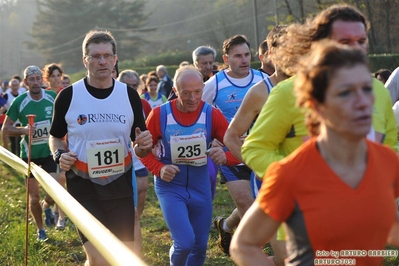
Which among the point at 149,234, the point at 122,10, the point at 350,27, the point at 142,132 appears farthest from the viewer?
the point at 122,10

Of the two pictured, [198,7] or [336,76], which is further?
[198,7]

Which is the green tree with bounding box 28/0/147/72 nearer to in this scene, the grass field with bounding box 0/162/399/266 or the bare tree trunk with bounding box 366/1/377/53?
the bare tree trunk with bounding box 366/1/377/53

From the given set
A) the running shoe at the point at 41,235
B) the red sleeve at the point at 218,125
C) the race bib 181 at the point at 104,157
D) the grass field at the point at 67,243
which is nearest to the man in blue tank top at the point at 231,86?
the grass field at the point at 67,243

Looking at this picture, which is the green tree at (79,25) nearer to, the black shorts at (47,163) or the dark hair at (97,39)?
the black shorts at (47,163)

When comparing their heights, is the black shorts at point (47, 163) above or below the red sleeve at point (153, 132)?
below

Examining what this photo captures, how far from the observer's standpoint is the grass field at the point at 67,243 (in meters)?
7.47

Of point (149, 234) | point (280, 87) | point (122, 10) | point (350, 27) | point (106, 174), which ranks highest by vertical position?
point (122, 10)

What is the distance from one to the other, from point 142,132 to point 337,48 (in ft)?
9.79

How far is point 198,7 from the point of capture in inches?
3428

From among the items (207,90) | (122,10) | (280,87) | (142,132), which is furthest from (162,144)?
(122,10)

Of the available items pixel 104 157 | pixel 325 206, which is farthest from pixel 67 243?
pixel 325 206

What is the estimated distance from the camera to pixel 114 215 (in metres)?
5.49

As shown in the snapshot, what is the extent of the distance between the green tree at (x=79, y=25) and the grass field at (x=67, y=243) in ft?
231

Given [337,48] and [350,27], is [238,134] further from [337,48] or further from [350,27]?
[337,48]
